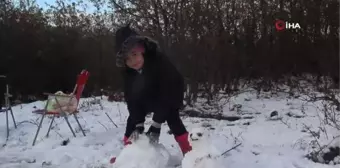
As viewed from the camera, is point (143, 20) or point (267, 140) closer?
point (267, 140)

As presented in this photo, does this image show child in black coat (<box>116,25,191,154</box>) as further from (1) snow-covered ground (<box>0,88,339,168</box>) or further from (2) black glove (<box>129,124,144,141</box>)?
(1) snow-covered ground (<box>0,88,339,168</box>)

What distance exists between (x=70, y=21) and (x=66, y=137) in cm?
965

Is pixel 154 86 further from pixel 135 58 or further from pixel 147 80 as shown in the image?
pixel 135 58

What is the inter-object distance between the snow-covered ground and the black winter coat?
0.92 m

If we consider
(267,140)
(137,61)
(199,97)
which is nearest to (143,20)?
(199,97)

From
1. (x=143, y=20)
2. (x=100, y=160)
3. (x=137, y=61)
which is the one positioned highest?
(x=143, y=20)

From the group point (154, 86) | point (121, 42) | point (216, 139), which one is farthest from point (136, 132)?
point (216, 139)

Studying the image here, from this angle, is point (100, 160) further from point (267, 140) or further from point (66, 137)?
point (267, 140)

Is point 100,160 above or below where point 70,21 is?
below

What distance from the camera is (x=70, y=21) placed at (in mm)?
15742

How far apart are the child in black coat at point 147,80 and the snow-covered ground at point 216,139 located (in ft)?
2.98

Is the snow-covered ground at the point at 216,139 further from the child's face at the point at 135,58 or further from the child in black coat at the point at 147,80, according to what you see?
the child's face at the point at 135,58

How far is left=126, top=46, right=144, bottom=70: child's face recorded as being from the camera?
13.9 feet

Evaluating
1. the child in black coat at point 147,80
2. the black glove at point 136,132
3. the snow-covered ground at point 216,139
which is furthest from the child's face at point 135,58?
the snow-covered ground at point 216,139
